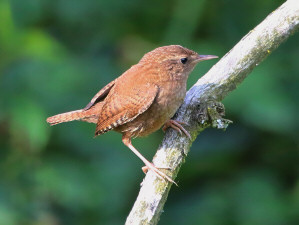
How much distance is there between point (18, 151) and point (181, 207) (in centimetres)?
142

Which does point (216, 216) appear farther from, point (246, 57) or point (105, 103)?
point (246, 57)

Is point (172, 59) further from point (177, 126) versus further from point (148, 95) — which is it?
point (177, 126)

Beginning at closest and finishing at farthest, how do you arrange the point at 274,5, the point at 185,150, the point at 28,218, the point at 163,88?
1. the point at 185,150
2. the point at 163,88
3. the point at 28,218
4. the point at 274,5

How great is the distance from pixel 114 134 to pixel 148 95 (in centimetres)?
146

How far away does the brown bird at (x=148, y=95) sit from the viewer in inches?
156

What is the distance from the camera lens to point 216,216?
509cm

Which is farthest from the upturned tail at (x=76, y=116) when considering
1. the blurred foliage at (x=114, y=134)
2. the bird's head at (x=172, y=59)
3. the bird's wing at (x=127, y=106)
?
the blurred foliage at (x=114, y=134)

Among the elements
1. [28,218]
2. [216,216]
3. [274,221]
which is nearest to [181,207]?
[216,216]

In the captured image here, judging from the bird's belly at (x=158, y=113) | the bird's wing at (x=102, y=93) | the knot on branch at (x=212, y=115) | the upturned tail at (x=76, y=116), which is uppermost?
the bird's wing at (x=102, y=93)

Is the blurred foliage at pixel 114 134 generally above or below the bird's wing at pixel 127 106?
above

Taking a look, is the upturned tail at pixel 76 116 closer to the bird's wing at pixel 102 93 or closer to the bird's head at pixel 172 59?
the bird's wing at pixel 102 93

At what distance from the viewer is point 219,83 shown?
12.3 ft

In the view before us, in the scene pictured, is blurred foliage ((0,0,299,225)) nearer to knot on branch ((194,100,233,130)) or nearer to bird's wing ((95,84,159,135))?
bird's wing ((95,84,159,135))

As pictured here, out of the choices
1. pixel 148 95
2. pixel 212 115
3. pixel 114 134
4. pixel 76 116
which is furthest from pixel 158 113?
pixel 114 134
